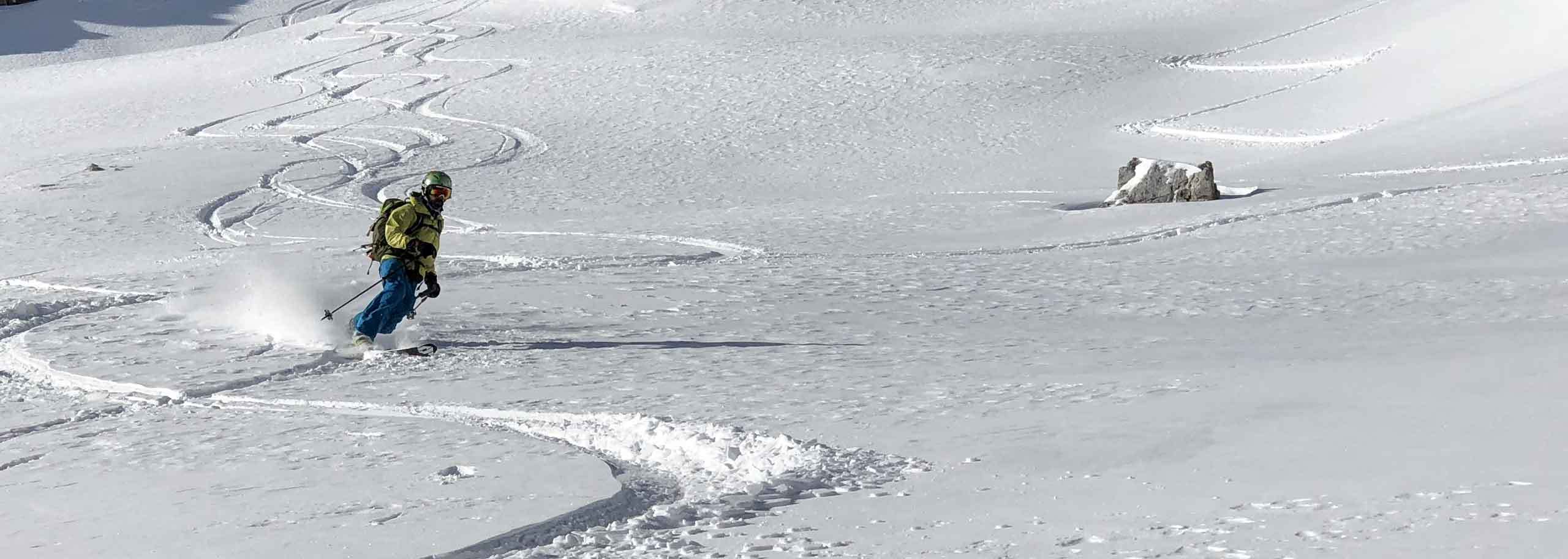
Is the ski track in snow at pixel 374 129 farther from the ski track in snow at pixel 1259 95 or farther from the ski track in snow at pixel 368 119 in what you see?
the ski track in snow at pixel 1259 95

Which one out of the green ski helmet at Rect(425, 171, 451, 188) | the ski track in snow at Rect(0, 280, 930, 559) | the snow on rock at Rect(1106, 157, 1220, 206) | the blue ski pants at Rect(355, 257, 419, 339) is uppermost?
the green ski helmet at Rect(425, 171, 451, 188)

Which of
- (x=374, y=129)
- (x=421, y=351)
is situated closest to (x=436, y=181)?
(x=421, y=351)

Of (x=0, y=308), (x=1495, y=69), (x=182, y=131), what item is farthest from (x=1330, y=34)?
(x=0, y=308)

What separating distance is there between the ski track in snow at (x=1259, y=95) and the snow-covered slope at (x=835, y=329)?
151 millimetres

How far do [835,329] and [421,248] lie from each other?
8.54 ft

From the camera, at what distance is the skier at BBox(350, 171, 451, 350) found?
926cm

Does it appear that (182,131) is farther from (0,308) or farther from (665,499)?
(665,499)

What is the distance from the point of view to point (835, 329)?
382 inches

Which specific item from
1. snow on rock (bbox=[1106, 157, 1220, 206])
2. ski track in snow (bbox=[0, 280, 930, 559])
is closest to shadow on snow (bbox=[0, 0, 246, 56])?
snow on rock (bbox=[1106, 157, 1220, 206])

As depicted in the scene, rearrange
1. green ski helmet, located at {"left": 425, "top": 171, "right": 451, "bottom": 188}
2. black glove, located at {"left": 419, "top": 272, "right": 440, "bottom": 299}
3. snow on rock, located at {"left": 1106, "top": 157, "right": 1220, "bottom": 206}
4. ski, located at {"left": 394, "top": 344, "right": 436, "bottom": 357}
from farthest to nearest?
snow on rock, located at {"left": 1106, "top": 157, "right": 1220, "bottom": 206}, black glove, located at {"left": 419, "top": 272, "right": 440, "bottom": 299}, green ski helmet, located at {"left": 425, "top": 171, "right": 451, "bottom": 188}, ski, located at {"left": 394, "top": 344, "right": 436, "bottom": 357}

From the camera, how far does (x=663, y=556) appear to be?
15.4 ft

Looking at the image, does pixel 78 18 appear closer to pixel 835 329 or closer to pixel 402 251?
pixel 402 251

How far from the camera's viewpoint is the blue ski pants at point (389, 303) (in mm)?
9258

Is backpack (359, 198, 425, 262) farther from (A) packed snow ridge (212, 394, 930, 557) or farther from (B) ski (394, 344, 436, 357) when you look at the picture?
(A) packed snow ridge (212, 394, 930, 557)
